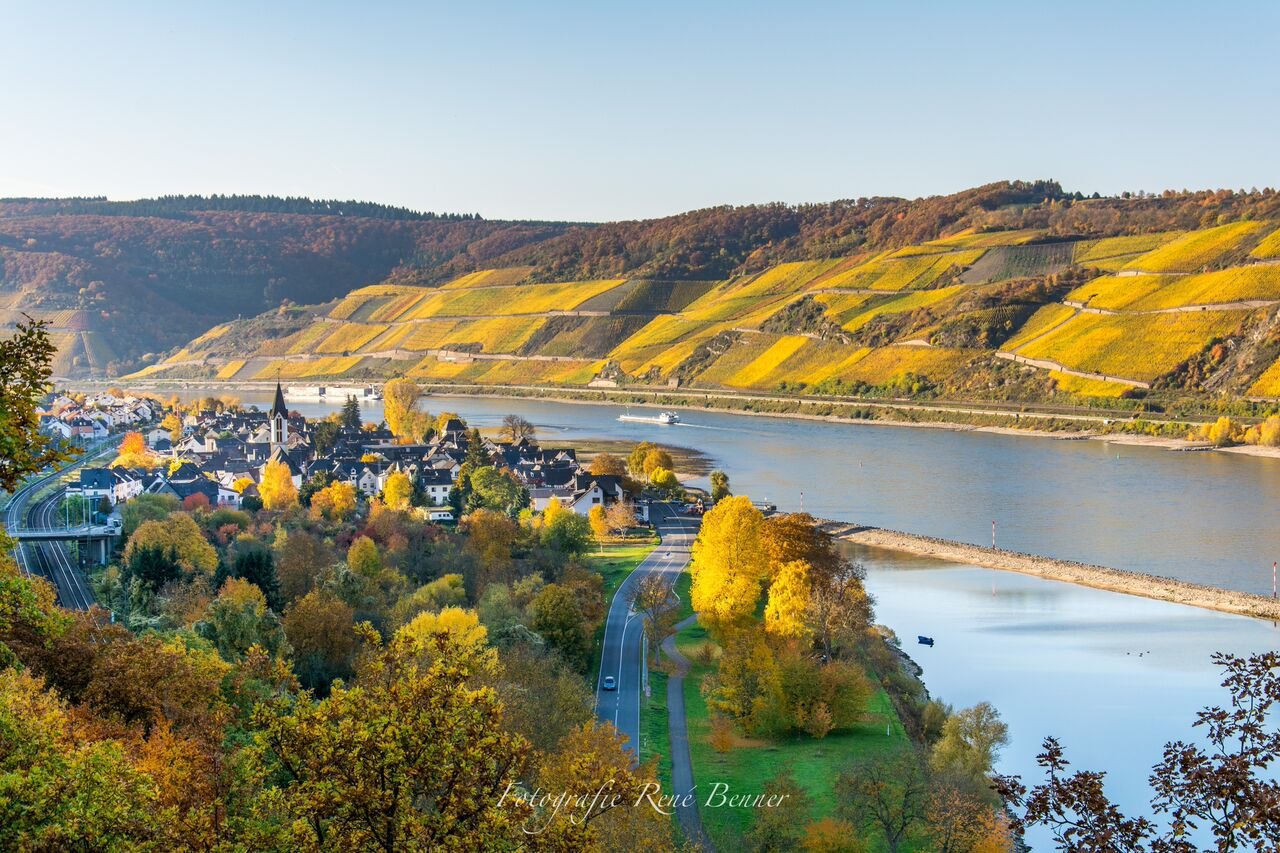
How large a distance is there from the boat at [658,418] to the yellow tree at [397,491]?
113 ft

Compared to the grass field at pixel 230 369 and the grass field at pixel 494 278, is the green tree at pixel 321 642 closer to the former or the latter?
the grass field at pixel 230 369

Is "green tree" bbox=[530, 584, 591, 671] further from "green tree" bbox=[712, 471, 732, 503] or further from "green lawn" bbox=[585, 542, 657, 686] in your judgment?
"green tree" bbox=[712, 471, 732, 503]

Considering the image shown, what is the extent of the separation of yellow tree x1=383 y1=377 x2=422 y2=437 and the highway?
79.2 ft

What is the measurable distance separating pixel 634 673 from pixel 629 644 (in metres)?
1.65

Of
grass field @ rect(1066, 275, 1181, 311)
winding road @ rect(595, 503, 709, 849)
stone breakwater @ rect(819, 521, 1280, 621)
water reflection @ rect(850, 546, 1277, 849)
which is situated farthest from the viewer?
grass field @ rect(1066, 275, 1181, 311)

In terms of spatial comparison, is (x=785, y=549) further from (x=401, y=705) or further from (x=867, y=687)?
(x=401, y=705)

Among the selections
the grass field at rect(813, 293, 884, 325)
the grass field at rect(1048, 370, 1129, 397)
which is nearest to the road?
the grass field at rect(1048, 370, 1129, 397)

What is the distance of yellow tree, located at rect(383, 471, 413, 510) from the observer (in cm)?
3272

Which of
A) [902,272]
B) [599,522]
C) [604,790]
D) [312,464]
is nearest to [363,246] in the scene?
[902,272]

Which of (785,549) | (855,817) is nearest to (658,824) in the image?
(855,817)

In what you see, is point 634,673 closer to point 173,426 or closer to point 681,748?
point 681,748

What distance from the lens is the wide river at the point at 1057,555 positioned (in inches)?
713

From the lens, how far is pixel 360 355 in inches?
4584

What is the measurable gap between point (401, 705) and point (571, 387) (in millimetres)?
88012
